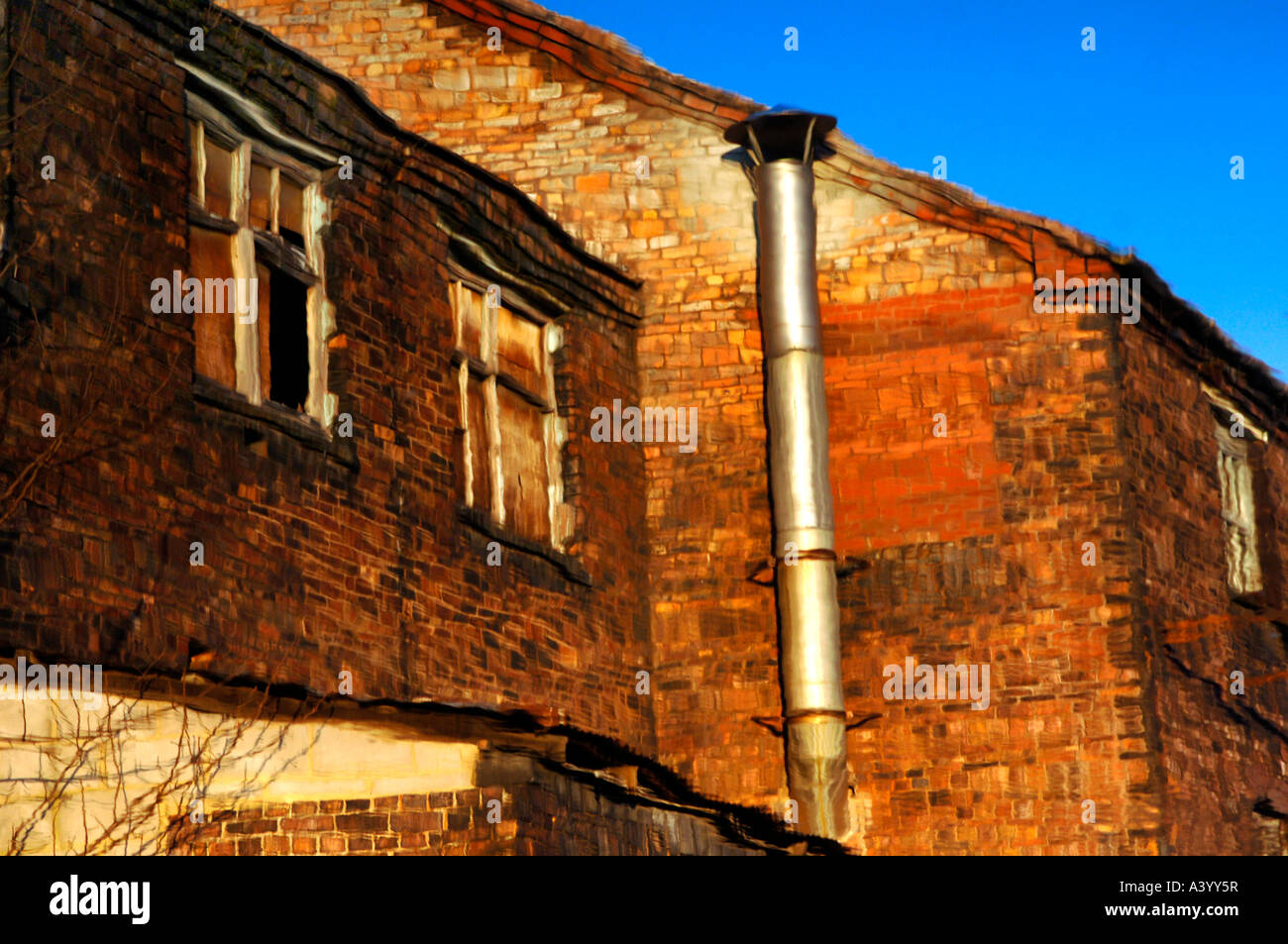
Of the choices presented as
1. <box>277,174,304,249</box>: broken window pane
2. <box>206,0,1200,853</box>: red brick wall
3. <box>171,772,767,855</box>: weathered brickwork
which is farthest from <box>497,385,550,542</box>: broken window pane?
<box>171,772,767,855</box>: weathered brickwork

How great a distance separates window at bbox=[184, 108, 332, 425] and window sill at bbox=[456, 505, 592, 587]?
1.56 metres

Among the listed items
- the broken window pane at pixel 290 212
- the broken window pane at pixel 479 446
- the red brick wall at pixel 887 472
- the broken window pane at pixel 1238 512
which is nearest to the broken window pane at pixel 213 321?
the broken window pane at pixel 290 212

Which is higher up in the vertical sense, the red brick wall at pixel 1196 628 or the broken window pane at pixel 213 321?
the broken window pane at pixel 213 321

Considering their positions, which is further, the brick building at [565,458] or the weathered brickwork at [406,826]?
the brick building at [565,458]

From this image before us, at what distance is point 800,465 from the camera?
14.5m

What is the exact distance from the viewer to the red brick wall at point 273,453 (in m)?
9.45

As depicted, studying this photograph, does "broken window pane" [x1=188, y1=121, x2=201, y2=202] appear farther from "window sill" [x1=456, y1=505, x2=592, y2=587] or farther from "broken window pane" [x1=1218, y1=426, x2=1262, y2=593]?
"broken window pane" [x1=1218, y1=426, x2=1262, y2=593]

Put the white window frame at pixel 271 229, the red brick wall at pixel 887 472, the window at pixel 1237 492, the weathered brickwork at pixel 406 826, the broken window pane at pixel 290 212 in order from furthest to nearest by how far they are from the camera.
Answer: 1. the window at pixel 1237 492
2. the red brick wall at pixel 887 472
3. the broken window pane at pixel 290 212
4. the white window frame at pixel 271 229
5. the weathered brickwork at pixel 406 826

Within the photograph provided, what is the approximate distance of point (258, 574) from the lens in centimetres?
1064

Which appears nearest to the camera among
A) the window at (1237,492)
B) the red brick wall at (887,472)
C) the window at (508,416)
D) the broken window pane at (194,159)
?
the broken window pane at (194,159)

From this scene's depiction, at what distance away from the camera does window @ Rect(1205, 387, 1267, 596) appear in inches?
663

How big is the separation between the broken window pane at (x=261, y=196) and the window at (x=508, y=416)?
1.99 metres

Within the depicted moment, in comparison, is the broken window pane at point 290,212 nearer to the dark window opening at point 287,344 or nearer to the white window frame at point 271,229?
the white window frame at point 271,229

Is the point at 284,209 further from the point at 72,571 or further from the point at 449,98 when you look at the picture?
the point at 449,98
